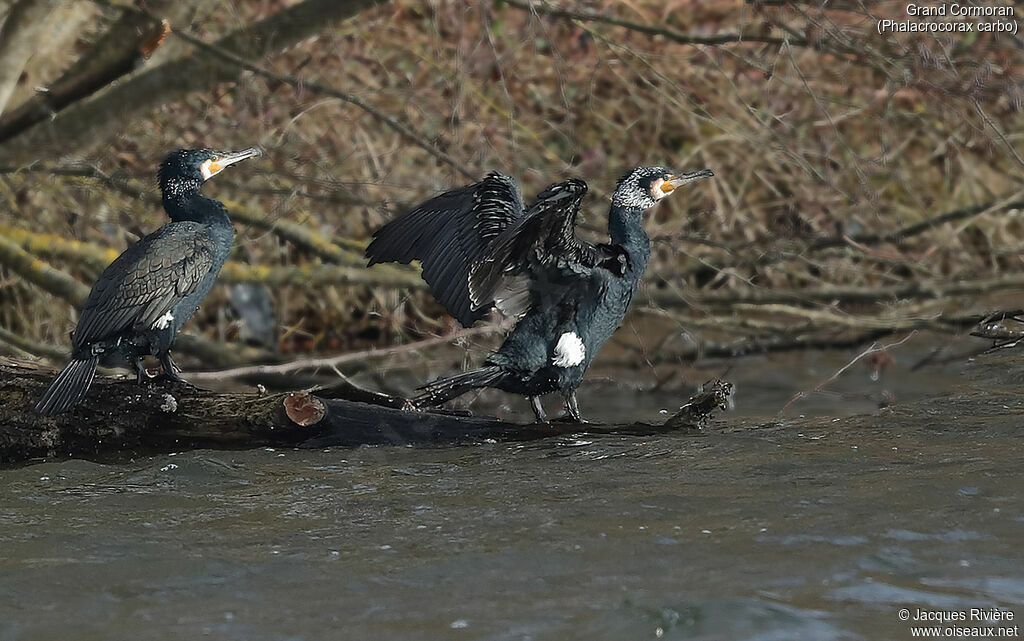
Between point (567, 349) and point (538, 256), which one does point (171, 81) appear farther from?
point (567, 349)

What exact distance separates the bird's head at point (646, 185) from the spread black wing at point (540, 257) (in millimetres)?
269

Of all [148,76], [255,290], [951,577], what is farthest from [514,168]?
[951,577]

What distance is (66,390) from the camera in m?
4.36

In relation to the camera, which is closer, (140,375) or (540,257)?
(140,375)

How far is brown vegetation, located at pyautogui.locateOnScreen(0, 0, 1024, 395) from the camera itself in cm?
586

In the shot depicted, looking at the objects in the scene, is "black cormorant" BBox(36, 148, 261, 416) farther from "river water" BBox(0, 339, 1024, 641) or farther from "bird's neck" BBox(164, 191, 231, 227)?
"river water" BBox(0, 339, 1024, 641)

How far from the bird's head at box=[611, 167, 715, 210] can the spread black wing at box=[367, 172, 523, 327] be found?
435 millimetres

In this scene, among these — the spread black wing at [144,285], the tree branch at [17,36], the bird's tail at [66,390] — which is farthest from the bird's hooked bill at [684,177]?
the tree branch at [17,36]

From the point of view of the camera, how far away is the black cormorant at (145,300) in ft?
14.6

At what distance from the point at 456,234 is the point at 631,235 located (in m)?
0.65

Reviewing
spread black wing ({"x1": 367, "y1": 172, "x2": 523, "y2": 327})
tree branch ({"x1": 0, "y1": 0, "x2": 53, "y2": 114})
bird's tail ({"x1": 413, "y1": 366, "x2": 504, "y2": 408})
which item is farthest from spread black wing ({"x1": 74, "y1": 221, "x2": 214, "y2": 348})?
tree branch ({"x1": 0, "y1": 0, "x2": 53, "y2": 114})

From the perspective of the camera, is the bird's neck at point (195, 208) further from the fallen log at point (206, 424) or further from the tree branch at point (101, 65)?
the tree branch at point (101, 65)

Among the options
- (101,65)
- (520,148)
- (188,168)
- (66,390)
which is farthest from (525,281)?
(101,65)

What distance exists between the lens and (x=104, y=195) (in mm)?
6648
